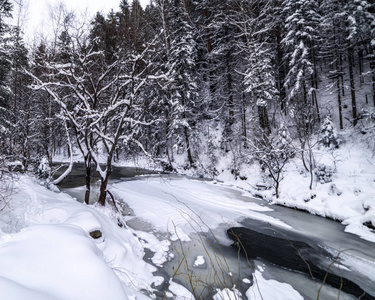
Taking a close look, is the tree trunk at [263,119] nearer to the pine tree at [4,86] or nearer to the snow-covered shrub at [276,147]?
the snow-covered shrub at [276,147]

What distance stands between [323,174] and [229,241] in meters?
5.98

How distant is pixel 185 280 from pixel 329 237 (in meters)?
4.72

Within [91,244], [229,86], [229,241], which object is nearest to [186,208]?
[229,241]

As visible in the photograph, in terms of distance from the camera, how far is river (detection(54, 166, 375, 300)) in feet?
12.6

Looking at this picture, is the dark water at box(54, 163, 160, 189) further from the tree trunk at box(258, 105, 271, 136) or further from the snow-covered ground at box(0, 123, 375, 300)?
the tree trunk at box(258, 105, 271, 136)

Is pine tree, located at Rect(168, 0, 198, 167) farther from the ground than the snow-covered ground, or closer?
farther from the ground

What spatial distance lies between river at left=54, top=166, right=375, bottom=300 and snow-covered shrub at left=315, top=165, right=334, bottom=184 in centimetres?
209

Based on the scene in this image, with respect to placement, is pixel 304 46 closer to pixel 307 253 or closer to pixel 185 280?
pixel 307 253

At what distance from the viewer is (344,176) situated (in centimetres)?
830

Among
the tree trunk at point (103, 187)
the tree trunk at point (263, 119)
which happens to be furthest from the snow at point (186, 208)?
the tree trunk at point (263, 119)

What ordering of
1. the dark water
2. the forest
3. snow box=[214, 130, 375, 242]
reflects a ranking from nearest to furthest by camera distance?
snow box=[214, 130, 375, 242] → the forest → the dark water

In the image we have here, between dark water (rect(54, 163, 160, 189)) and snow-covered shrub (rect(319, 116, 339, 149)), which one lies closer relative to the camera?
snow-covered shrub (rect(319, 116, 339, 149))

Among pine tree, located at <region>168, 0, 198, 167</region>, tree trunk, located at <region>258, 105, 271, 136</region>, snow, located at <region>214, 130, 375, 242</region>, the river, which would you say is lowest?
the river

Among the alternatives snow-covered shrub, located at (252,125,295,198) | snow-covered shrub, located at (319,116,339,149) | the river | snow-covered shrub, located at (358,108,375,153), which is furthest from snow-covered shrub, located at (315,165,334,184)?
snow-covered shrub, located at (319,116,339,149)
